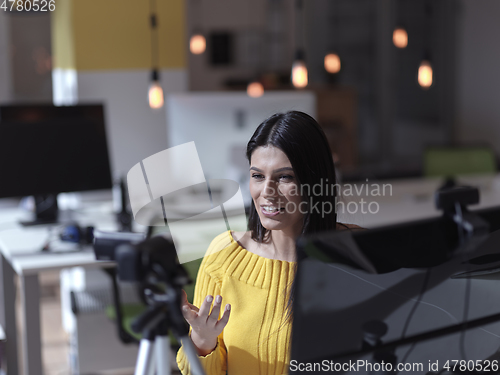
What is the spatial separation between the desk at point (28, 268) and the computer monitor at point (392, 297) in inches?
62.7

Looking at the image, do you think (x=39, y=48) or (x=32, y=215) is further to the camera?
(x=39, y=48)

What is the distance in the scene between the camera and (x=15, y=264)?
2170mm

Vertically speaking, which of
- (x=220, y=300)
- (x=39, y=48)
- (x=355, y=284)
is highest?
(x=39, y=48)

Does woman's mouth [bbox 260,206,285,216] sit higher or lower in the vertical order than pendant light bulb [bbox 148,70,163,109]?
lower

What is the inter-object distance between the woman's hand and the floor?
2.01 metres

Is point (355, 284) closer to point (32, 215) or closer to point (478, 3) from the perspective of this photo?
point (32, 215)

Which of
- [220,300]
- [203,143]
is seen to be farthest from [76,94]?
[220,300]

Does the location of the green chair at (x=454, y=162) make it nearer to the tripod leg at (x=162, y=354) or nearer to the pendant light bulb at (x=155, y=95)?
the pendant light bulb at (x=155, y=95)

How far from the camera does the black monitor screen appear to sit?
2.51 metres

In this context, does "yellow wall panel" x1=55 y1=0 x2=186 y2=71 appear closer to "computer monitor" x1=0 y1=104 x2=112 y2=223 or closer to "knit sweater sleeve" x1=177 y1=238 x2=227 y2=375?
"computer monitor" x1=0 y1=104 x2=112 y2=223

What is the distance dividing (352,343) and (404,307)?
0.08 m

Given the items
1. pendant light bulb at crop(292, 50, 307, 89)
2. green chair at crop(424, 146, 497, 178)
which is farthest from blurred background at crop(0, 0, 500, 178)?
pendant light bulb at crop(292, 50, 307, 89)

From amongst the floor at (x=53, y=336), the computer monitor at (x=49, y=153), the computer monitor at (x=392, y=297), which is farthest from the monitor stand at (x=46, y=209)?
the computer monitor at (x=392, y=297)

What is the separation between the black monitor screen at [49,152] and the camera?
8.24 ft
